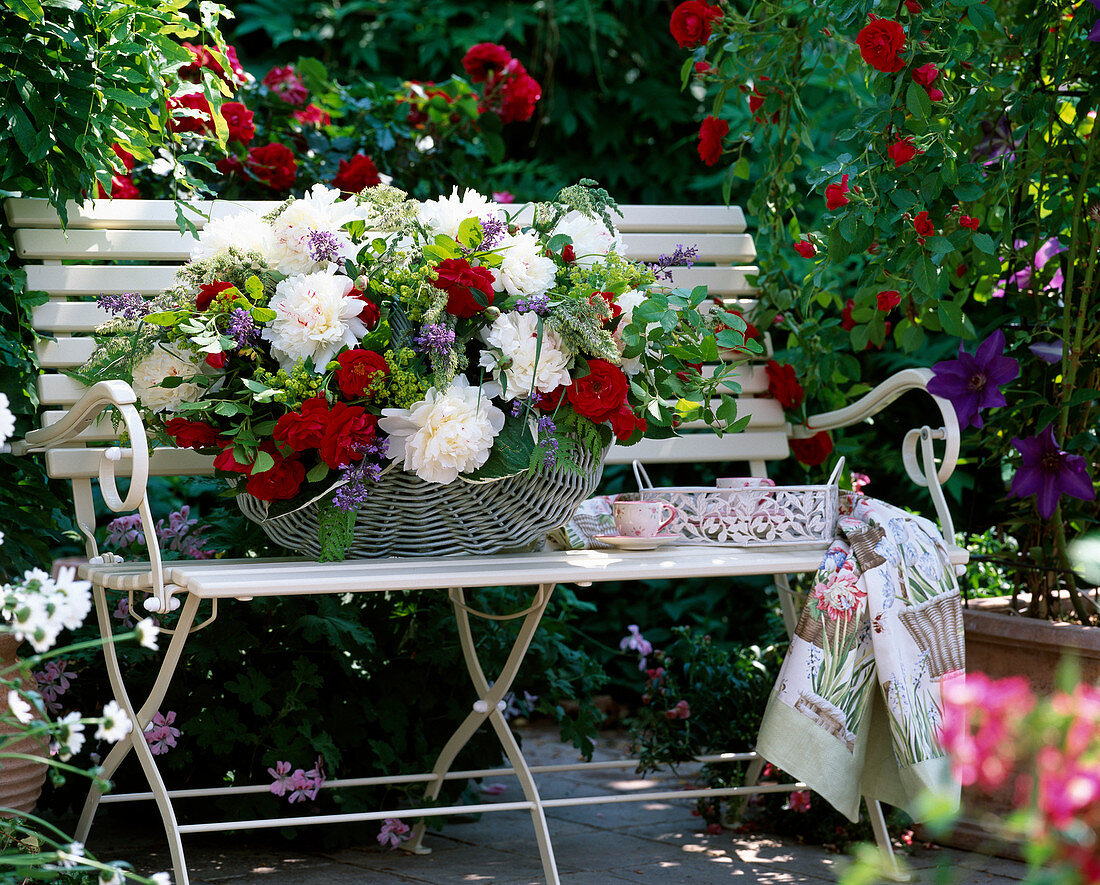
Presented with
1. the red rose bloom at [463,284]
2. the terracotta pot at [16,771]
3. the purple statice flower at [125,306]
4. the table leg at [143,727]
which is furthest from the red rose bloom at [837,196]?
the terracotta pot at [16,771]

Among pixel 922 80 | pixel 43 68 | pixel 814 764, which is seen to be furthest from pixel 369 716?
pixel 922 80

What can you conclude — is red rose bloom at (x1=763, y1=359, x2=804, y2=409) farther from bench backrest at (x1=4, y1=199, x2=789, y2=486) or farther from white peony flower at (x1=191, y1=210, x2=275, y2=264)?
white peony flower at (x1=191, y1=210, x2=275, y2=264)

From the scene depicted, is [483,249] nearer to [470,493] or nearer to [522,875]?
[470,493]

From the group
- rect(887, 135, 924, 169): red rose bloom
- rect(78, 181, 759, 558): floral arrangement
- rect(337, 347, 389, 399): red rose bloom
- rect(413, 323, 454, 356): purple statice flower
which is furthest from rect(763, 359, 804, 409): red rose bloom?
rect(337, 347, 389, 399): red rose bloom

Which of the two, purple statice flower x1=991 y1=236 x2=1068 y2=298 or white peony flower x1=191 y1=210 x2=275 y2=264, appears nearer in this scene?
white peony flower x1=191 y1=210 x2=275 y2=264

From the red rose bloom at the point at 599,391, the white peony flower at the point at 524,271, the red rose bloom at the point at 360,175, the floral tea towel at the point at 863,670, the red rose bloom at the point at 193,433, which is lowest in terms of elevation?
the floral tea towel at the point at 863,670

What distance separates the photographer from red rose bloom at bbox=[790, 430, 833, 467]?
2.66 m

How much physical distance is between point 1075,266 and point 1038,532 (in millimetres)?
566

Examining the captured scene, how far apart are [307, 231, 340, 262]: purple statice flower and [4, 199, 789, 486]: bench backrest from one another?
0.46 m

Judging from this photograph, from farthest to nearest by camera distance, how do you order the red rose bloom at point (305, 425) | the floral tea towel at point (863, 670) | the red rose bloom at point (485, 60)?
the red rose bloom at point (485, 60)
the floral tea towel at point (863, 670)
the red rose bloom at point (305, 425)

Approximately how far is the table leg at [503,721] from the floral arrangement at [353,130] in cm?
109

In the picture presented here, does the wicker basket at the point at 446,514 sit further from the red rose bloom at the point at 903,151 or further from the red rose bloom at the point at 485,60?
the red rose bloom at the point at 485,60

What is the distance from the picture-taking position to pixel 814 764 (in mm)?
2010

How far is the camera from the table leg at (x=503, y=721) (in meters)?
2.04
